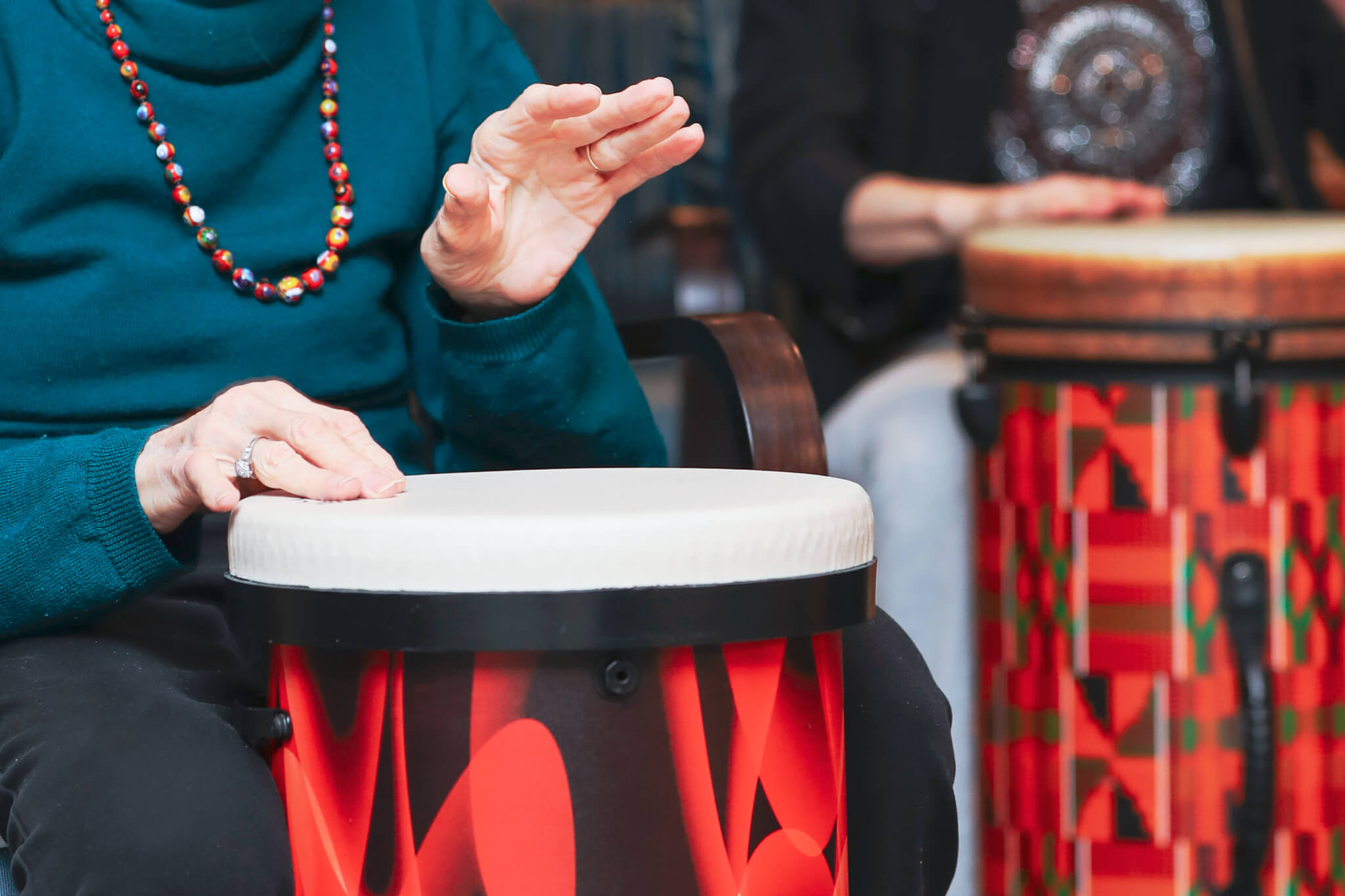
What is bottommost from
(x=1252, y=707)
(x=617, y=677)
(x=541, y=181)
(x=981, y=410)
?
(x=1252, y=707)

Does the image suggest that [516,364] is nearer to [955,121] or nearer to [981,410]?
[981,410]

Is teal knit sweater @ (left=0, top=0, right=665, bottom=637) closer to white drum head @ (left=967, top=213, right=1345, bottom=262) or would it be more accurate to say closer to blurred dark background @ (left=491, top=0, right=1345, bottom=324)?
white drum head @ (left=967, top=213, right=1345, bottom=262)

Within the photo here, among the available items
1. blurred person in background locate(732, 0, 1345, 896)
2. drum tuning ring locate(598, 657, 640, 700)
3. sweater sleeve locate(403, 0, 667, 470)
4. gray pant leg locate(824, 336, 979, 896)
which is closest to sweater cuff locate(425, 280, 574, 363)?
sweater sleeve locate(403, 0, 667, 470)

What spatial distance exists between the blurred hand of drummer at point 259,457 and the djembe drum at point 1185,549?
0.81 meters

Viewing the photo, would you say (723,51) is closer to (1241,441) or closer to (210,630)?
(1241,441)

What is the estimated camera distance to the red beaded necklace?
1115 millimetres

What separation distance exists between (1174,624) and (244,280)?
0.88 metres

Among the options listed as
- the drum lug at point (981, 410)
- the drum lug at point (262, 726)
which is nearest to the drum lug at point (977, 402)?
the drum lug at point (981, 410)

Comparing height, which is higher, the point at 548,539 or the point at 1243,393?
the point at 548,539

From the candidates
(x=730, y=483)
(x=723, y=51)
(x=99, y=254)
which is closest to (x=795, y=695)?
(x=730, y=483)

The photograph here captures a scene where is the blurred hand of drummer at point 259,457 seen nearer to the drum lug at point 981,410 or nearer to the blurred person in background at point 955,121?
the drum lug at point 981,410

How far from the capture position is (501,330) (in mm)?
1064

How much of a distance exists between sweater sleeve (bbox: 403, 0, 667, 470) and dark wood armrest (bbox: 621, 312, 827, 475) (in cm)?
7

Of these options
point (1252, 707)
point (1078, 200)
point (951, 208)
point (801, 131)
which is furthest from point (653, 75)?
point (1252, 707)
